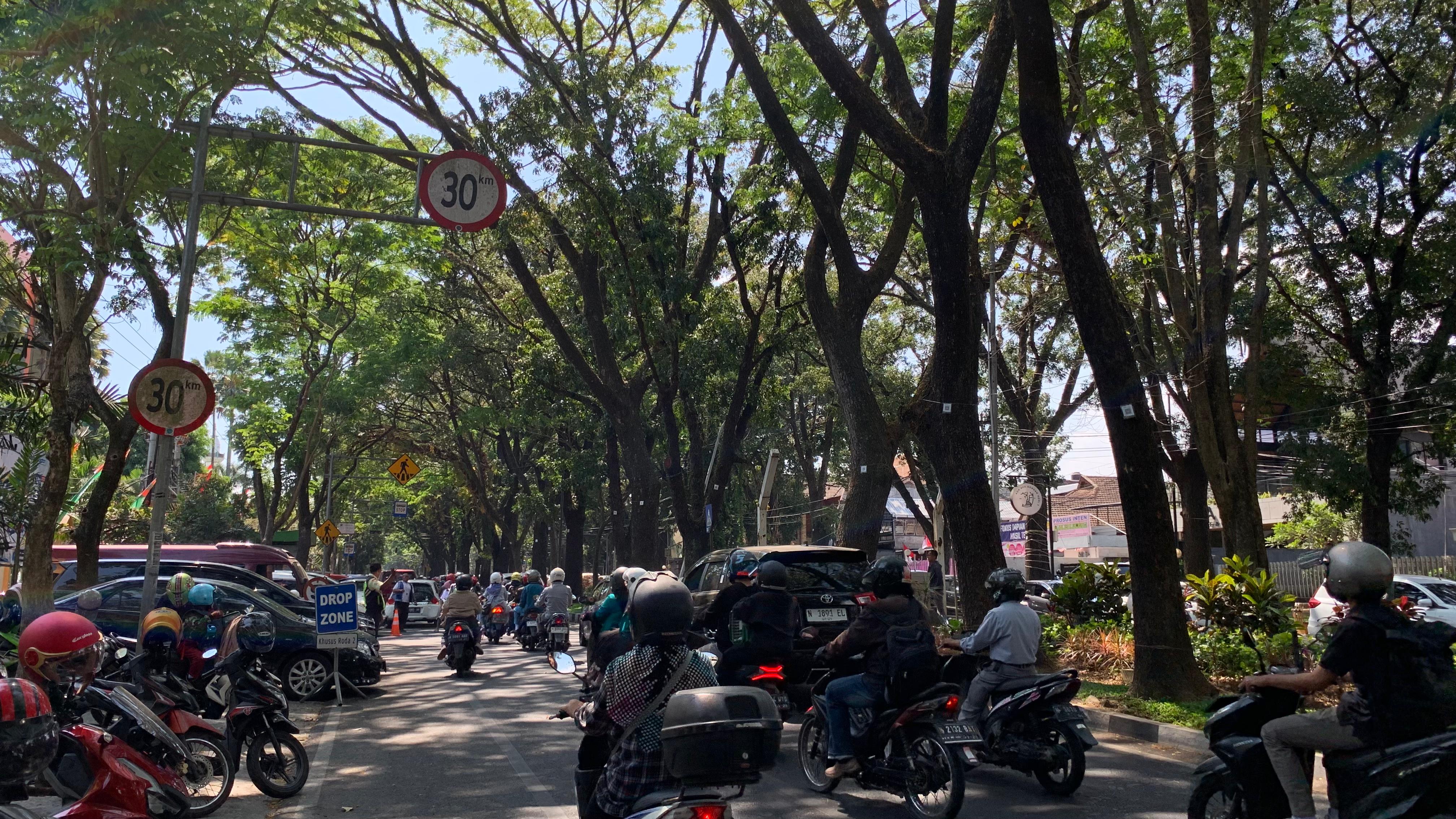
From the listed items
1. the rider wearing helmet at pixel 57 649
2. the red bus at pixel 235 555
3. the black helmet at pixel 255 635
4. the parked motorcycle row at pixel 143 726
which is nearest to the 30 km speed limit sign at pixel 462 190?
the parked motorcycle row at pixel 143 726

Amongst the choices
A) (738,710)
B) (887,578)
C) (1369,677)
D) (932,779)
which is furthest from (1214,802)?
(738,710)

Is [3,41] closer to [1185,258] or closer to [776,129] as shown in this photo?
[776,129]

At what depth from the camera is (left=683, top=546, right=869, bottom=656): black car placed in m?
11.2

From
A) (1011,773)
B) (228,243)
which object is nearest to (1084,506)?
(228,243)

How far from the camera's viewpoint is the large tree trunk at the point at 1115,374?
11016 mm

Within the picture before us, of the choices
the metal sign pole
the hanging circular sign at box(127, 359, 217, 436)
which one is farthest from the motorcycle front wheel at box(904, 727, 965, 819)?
the metal sign pole

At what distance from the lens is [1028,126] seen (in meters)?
11.7

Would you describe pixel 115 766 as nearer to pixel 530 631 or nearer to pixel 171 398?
pixel 171 398

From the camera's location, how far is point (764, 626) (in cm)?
882

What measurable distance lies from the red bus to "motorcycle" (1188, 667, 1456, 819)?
684 inches

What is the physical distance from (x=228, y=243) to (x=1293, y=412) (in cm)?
2195

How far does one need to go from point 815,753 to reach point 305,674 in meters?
8.20

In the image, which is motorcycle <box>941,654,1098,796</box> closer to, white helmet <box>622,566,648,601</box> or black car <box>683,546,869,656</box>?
white helmet <box>622,566,648,601</box>

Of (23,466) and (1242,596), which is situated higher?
(23,466)
